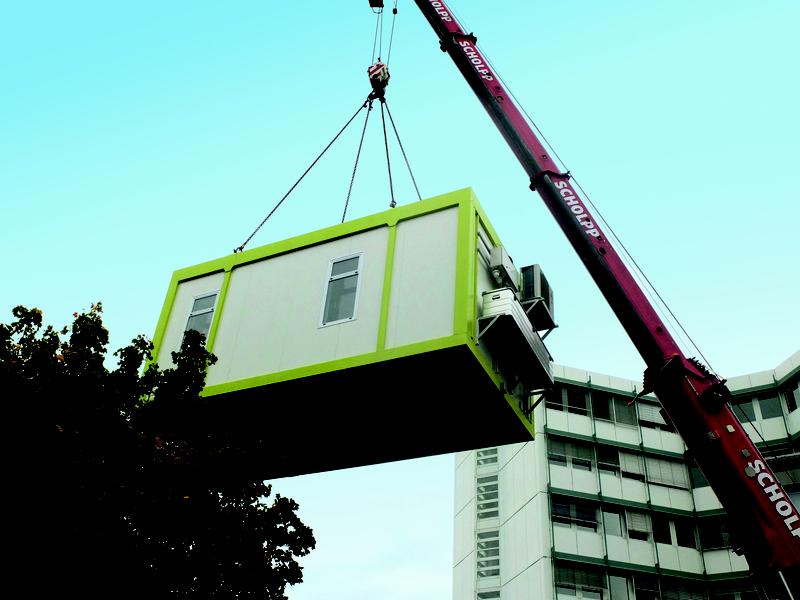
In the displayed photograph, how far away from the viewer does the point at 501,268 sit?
603 inches

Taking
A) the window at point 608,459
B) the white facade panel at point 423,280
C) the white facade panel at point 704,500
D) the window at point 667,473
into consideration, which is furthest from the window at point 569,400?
the white facade panel at point 423,280

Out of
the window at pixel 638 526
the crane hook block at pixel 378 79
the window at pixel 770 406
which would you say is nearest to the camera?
the crane hook block at pixel 378 79

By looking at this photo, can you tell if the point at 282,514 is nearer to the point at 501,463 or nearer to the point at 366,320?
the point at 366,320

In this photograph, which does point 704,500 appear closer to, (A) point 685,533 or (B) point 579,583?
(A) point 685,533

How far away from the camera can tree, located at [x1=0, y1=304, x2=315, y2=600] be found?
Answer: 36.6 feet

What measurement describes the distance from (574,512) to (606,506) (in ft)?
5.24

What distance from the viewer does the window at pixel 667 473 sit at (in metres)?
38.6

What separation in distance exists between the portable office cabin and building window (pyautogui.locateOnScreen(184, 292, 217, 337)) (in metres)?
0.03

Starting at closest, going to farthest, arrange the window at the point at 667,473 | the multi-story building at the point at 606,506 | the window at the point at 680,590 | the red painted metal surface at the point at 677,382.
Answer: the red painted metal surface at the point at 677,382 → the multi-story building at the point at 606,506 → the window at the point at 680,590 → the window at the point at 667,473

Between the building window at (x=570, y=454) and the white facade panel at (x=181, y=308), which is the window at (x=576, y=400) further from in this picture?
the white facade panel at (x=181, y=308)

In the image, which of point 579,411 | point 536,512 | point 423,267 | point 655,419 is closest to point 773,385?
point 655,419

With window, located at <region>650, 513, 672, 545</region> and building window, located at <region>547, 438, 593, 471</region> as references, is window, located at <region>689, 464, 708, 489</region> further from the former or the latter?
building window, located at <region>547, 438, 593, 471</region>

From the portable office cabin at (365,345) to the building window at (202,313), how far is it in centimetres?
3

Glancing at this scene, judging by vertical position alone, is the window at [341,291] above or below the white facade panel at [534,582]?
below
